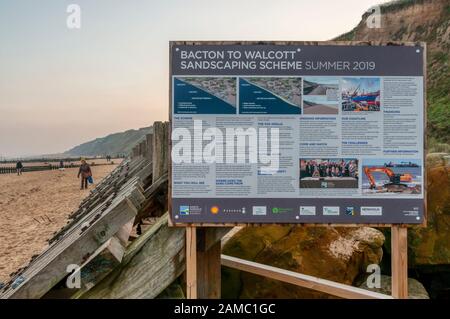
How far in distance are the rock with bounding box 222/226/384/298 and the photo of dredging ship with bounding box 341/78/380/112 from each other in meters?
2.10

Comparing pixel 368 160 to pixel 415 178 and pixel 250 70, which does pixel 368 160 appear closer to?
pixel 415 178

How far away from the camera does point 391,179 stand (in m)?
3.62

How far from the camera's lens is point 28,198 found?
2444cm

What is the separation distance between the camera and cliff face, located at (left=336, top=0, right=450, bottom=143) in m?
33.6

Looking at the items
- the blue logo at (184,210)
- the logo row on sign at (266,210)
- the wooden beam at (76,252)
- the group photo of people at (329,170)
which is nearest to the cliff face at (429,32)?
the group photo of people at (329,170)

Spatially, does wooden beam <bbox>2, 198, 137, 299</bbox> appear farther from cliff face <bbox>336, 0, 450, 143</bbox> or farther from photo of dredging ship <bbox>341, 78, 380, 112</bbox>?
cliff face <bbox>336, 0, 450, 143</bbox>

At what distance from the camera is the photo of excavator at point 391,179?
358 centimetres

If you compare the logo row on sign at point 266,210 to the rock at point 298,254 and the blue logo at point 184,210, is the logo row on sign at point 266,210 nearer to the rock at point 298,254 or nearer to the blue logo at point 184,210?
the blue logo at point 184,210

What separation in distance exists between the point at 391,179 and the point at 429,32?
45440 millimetres

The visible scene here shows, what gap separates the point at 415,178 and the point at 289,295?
2133 mm

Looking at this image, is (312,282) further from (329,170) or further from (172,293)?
(172,293)

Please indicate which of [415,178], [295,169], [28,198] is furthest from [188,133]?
[28,198]

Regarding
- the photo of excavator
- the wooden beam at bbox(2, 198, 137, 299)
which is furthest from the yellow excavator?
the wooden beam at bbox(2, 198, 137, 299)

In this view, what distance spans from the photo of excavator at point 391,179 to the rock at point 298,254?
165 centimetres
